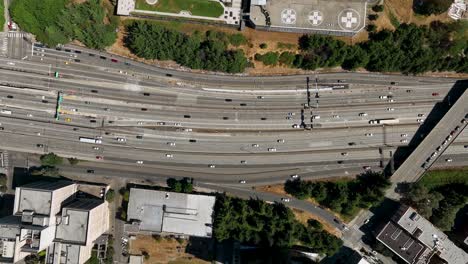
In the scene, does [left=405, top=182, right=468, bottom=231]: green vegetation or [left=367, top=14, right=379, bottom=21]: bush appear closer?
[left=405, top=182, right=468, bottom=231]: green vegetation

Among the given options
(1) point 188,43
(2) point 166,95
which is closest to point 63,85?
(2) point 166,95

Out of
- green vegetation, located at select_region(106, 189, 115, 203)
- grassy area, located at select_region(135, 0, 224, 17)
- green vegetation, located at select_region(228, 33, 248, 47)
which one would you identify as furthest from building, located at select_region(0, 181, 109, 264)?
green vegetation, located at select_region(228, 33, 248, 47)

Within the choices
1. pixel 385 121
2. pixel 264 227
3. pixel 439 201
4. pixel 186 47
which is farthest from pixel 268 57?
pixel 439 201

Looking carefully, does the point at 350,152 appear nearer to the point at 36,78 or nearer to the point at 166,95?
the point at 166,95

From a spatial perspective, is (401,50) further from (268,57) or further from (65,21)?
(65,21)

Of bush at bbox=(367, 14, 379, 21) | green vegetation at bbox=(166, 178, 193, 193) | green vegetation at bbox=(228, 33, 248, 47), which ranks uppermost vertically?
bush at bbox=(367, 14, 379, 21)

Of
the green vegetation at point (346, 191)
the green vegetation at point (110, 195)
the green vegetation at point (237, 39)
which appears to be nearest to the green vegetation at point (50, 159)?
the green vegetation at point (110, 195)

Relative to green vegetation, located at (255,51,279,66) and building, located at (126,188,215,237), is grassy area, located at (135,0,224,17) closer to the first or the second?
green vegetation, located at (255,51,279,66)
